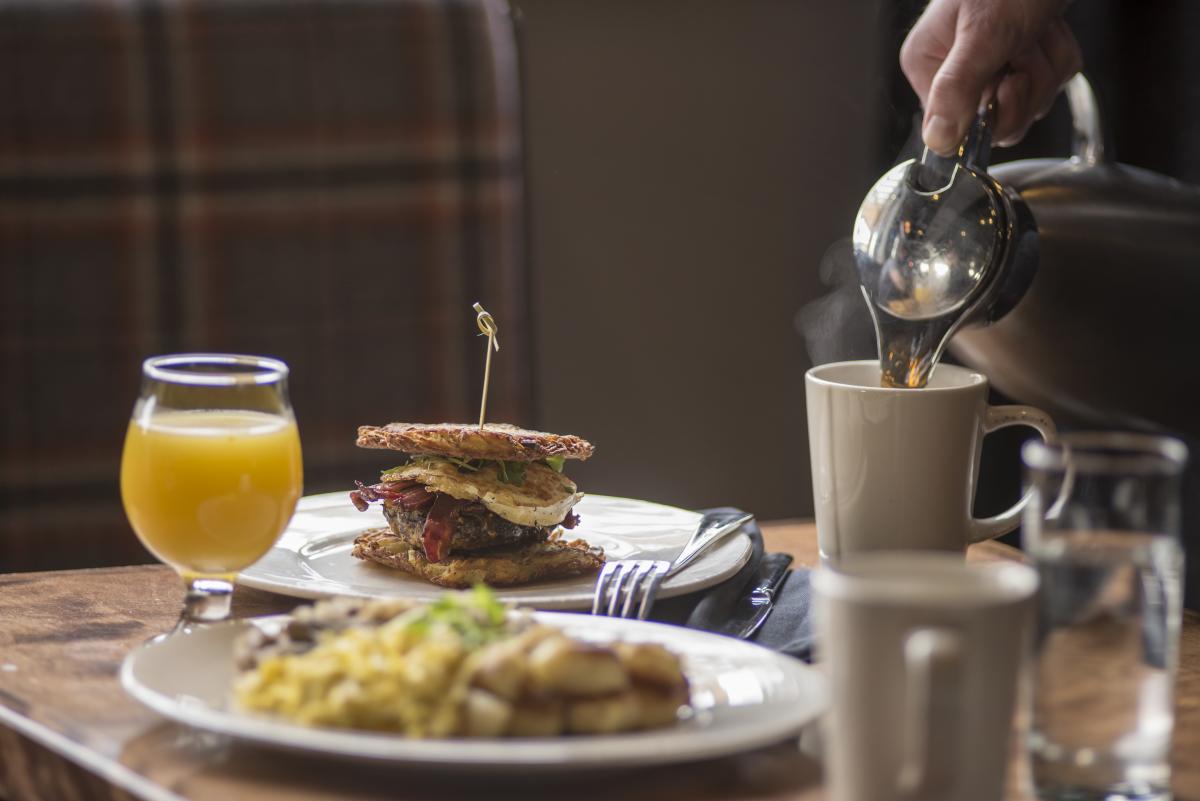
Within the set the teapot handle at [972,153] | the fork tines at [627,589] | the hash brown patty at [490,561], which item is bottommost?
the hash brown patty at [490,561]

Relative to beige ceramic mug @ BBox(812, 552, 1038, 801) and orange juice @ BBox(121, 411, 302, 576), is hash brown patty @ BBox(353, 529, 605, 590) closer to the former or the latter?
orange juice @ BBox(121, 411, 302, 576)

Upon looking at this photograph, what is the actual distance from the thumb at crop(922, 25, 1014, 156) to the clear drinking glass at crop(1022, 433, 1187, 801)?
2.07ft

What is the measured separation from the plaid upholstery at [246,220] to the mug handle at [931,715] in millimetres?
1477

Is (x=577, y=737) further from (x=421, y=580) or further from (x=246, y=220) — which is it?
(x=246, y=220)

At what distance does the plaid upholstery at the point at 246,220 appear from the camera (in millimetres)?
1988

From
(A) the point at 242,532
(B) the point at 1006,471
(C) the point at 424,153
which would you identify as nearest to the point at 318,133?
(C) the point at 424,153

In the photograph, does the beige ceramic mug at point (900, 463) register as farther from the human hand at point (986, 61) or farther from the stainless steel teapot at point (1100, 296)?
the stainless steel teapot at point (1100, 296)

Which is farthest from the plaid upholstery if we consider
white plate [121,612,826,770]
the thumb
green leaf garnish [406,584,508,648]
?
green leaf garnish [406,584,508,648]

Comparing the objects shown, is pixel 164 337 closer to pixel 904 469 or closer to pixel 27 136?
pixel 27 136

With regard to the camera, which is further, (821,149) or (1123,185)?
(821,149)

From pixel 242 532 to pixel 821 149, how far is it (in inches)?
91.4

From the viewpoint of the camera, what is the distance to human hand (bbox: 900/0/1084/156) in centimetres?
136

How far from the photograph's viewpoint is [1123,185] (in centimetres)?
174

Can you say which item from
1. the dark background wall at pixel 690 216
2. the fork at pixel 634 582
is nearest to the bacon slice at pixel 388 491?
the fork at pixel 634 582
